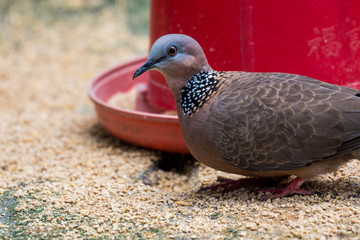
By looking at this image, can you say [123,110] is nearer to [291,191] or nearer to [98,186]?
[98,186]

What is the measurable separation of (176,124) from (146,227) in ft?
3.98

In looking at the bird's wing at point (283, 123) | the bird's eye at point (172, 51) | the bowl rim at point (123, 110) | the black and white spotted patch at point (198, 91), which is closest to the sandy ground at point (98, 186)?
the bird's wing at point (283, 123)

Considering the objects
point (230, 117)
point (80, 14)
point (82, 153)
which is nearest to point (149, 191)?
point (230, 117)

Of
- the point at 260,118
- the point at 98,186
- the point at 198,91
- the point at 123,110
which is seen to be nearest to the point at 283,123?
the point at 260,118

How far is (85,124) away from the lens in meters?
5.21

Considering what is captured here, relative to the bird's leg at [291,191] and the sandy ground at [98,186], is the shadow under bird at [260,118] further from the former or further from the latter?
the sandy ground at [98,186]

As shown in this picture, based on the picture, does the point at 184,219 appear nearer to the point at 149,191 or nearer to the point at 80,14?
the point at 149,191

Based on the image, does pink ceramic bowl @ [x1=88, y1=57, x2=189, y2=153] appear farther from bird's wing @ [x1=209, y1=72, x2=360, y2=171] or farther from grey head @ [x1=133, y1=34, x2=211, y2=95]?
bird's wing @ [x1=209, y1=72, x2=360, y2=171]

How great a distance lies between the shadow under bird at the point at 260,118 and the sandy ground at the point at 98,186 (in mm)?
Result: 251

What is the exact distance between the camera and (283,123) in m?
3.03

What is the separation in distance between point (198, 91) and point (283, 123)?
63 centimetres

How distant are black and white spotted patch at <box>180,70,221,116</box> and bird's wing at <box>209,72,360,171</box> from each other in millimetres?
94

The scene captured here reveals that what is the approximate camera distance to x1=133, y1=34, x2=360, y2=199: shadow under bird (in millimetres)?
2996

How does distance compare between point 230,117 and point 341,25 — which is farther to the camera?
point 341,25
